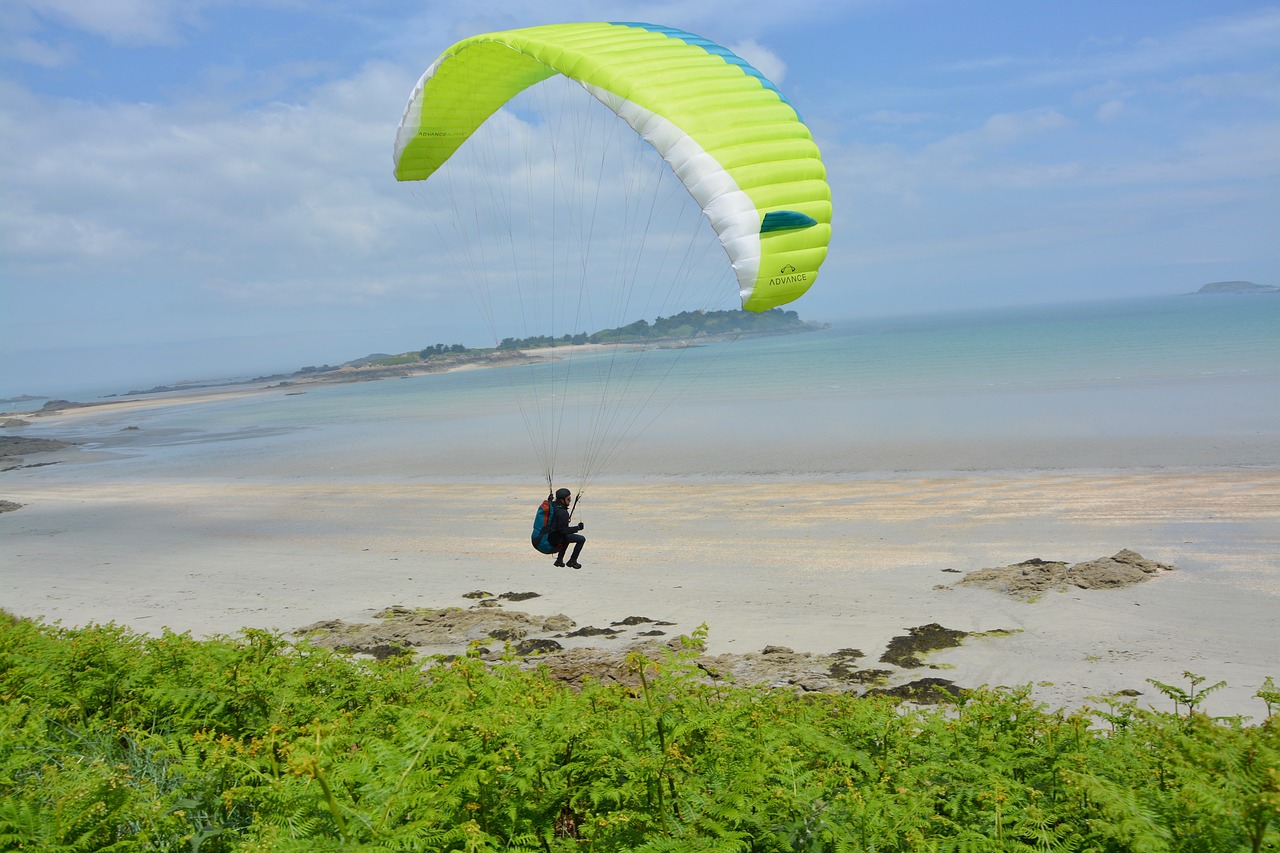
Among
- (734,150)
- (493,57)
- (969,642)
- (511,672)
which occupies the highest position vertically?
(493,57)

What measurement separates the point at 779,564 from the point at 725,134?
8.03 m

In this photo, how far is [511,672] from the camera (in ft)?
15.0

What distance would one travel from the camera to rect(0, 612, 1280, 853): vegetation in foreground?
2.47m

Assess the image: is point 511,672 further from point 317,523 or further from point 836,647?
point 317,523

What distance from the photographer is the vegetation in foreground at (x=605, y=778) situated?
2.47m

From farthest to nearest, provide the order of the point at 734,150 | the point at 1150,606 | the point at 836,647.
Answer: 1. the point at 1150,606
2. the point at 836,647
3. the point at 734,150

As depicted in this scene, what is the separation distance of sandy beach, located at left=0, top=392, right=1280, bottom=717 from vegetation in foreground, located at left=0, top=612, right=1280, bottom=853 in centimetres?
477

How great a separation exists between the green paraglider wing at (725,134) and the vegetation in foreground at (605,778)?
3.82 metres

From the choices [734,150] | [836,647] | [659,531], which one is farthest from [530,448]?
[734,150]

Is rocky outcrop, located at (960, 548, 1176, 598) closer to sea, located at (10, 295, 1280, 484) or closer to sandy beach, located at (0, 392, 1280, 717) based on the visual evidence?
sandy beach, located at (0, 392, 1280, 717)

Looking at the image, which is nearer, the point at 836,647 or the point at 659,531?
the point at 836,647

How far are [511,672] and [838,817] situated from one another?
231 cm

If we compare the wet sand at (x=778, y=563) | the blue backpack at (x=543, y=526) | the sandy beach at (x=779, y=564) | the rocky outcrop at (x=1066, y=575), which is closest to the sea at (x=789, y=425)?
the blue backpack at (x=543, y=526)

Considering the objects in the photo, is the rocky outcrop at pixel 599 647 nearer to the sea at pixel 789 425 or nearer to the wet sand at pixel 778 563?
the wet sand at pixel 778 563
